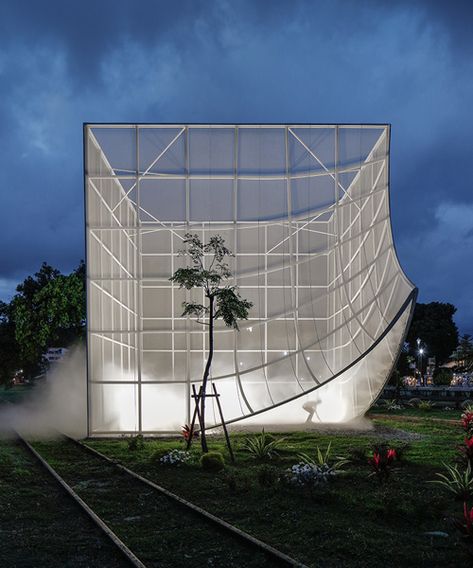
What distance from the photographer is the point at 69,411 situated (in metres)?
30.4

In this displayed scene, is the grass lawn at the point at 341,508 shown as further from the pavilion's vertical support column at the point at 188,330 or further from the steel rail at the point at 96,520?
the pavilion's vertical support column at the point at 188,330

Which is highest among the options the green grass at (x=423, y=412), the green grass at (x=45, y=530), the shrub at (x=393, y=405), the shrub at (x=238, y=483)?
the shrub at (x=238, y=483)

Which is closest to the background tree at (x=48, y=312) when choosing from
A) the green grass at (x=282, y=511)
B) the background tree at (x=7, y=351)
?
the background tree at (x=7, y=351)

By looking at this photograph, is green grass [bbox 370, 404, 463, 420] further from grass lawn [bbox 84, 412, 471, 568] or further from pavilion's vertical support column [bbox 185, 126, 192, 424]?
pavilion's vertical support column [bbox 185, 126, 192, 424]

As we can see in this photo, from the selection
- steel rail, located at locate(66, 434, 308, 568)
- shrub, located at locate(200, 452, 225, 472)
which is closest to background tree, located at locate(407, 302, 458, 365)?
shrub, located at locate(200, 452, 225, 472)

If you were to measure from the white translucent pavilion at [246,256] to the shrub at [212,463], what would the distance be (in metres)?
6.52

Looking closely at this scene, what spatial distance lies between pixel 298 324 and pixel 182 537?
1378 centimetres

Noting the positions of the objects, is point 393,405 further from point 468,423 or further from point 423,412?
point 468,423

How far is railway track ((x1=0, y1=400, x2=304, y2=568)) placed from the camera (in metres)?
7.58

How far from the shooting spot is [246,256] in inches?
869

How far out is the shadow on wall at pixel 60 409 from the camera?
23797 millimetres

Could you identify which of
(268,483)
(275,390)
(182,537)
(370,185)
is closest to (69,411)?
(275,390)

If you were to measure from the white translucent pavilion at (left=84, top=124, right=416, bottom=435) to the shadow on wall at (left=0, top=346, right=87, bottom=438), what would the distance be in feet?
10.6

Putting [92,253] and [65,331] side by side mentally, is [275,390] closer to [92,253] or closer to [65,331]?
[92,253]
